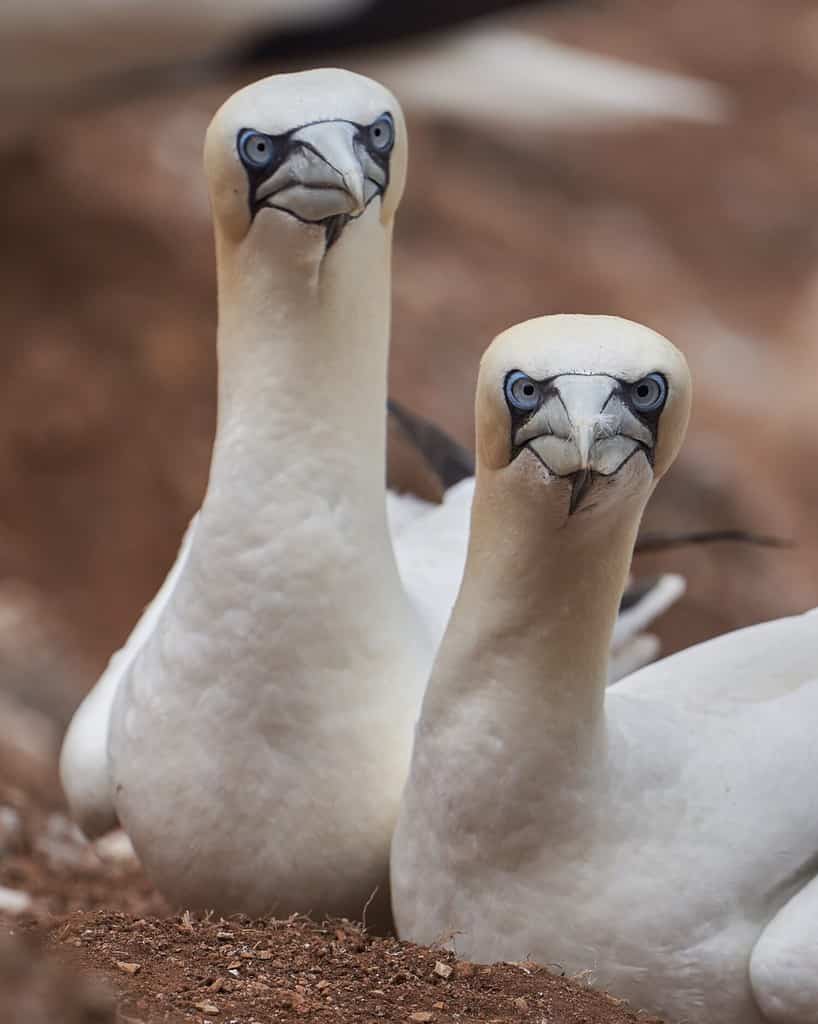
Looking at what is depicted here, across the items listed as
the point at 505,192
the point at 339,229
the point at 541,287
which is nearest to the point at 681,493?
the point at 541,287

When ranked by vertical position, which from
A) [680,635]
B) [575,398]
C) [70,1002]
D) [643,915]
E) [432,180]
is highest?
[432,180]

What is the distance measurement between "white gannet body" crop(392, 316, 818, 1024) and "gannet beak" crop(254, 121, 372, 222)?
62 cm

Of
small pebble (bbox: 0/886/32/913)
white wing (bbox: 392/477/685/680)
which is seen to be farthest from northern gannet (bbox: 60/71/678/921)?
small pebble (bbox: 0/886/32/913)

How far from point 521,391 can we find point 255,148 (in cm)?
97

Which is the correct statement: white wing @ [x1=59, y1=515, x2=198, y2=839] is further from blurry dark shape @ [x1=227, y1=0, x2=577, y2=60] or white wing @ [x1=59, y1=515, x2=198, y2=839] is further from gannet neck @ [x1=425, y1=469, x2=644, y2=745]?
blurry dark shape @ [x1=227, y1=0, x2=577, y2=60]

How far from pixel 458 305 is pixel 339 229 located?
6.98 m

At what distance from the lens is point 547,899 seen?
13.5ft

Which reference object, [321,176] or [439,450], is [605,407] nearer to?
[321,176]

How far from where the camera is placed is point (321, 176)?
4309mm

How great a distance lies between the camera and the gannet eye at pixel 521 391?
383cm

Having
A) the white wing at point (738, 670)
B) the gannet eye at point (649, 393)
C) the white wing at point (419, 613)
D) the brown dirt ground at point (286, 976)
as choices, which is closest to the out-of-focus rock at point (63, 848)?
the white wing at point (419, 613)

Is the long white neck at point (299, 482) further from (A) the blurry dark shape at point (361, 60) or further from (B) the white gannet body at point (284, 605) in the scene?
(A) the blurry dark shape at point (361, 60)

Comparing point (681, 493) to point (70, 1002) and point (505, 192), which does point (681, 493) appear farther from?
point (70, 1002)

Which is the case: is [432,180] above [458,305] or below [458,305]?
above
